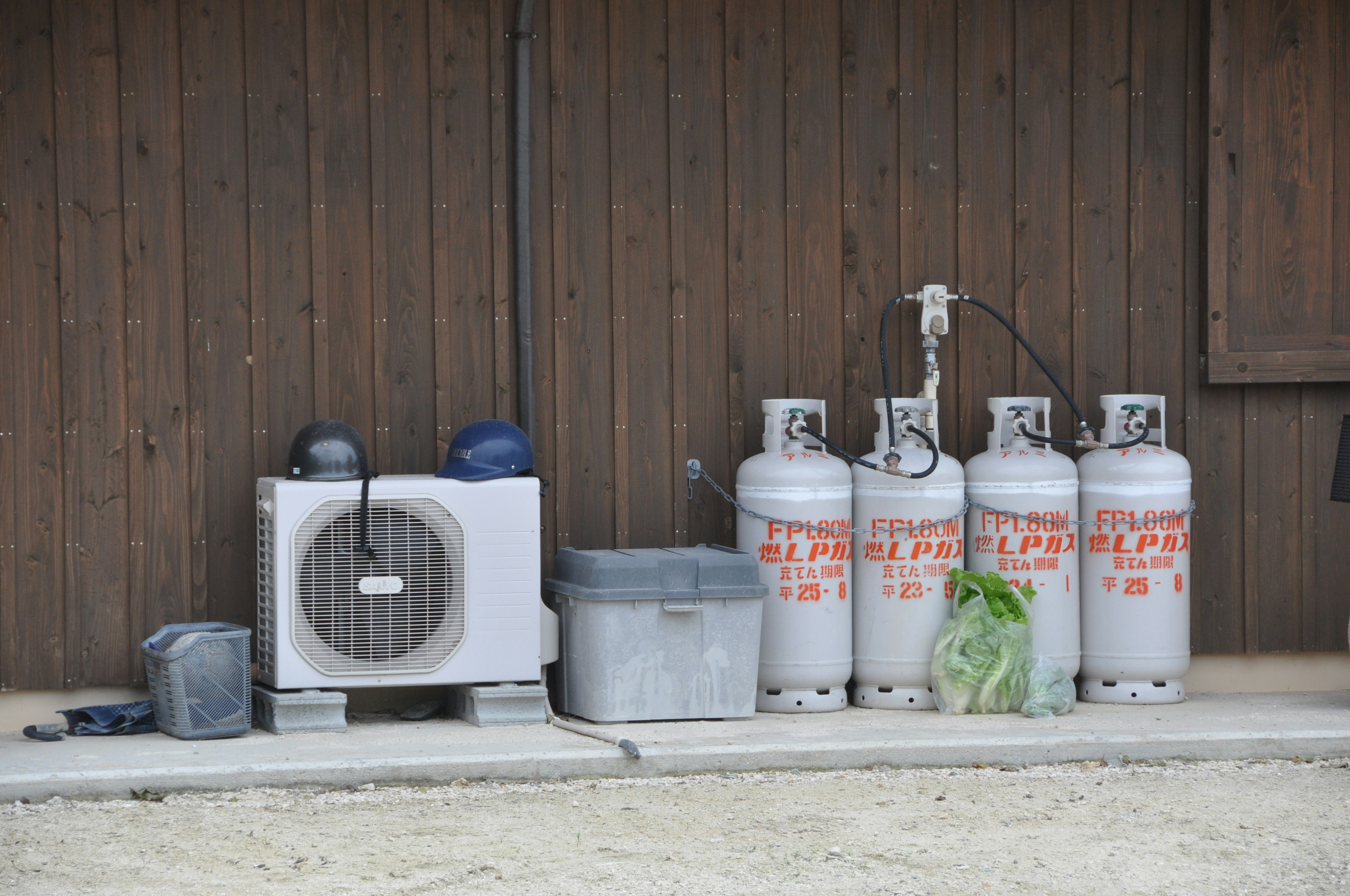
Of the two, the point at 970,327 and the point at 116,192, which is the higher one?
the point at 116,192

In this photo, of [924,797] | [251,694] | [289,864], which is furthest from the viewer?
[251,694]

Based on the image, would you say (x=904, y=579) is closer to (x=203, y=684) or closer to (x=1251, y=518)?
(x=1251, y=518)

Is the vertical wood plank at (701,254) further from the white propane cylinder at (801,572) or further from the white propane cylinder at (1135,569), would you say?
the white propane cylinder at (1135,569)

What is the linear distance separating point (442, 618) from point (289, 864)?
1489mm

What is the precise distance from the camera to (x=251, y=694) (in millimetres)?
5020

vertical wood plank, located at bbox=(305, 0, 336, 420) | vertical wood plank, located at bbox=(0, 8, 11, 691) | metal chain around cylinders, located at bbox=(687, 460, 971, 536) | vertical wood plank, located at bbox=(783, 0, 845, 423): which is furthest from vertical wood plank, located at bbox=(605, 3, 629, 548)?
vertical wood plank, located at bbox=(0, 8, 11, 691)

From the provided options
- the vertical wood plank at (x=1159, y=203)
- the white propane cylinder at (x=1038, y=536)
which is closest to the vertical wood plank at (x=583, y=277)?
the white propane cylinder at (x=1038, y=536)

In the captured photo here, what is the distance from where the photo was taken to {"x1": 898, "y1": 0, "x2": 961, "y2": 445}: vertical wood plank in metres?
5.87

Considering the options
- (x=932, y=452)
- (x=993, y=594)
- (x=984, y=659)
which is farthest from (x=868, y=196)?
(x=984, y=659)

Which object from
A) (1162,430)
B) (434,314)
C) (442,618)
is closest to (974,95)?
(1162,430)

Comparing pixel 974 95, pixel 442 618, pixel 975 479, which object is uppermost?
pixel 974 95

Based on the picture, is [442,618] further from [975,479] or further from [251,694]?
[975,479]

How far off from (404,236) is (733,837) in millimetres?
2617

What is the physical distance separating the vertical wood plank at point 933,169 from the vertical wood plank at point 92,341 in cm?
288
